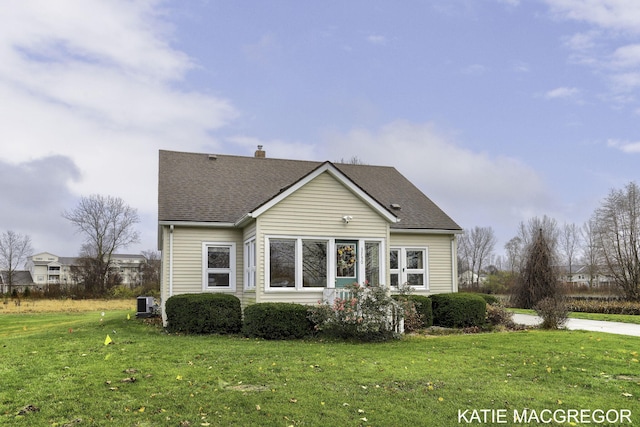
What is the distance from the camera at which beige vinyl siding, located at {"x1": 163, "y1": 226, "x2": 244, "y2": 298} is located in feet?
56.4

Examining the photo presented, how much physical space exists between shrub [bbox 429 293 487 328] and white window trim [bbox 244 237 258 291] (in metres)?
5.92

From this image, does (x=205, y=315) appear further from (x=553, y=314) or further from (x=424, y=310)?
(x=553, y=314)

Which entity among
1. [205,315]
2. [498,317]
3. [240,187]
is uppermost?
[240,187]

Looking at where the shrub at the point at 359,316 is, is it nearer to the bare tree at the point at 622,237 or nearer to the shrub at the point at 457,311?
the shrub at the point at 457,311

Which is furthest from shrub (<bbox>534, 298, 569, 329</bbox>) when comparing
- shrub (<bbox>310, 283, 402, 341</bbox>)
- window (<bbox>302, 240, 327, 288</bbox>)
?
window (<bbox>302, 240, 327, 288</bbox>)

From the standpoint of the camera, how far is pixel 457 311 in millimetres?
16641

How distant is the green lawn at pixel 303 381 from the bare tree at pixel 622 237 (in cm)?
2616

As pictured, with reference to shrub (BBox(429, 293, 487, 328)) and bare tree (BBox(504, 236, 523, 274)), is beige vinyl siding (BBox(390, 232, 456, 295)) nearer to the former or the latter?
shrub (BBox(429, 293, 487, 328))

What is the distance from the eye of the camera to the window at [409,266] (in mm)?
19984

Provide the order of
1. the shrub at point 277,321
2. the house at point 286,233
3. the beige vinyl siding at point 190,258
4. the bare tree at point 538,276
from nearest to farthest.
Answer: the shrub at point 277,321
the house at point 286,233
the beige vinyl siding at point 190,258
the bare tree at point 538,276

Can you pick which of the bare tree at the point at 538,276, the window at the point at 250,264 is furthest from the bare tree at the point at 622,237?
the window at the point at 250,264

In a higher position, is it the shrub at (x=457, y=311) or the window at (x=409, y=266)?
the window at (x=409, y=266)

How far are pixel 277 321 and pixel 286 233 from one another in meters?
2.85

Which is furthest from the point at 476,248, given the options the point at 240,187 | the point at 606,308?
the point at 240,187
